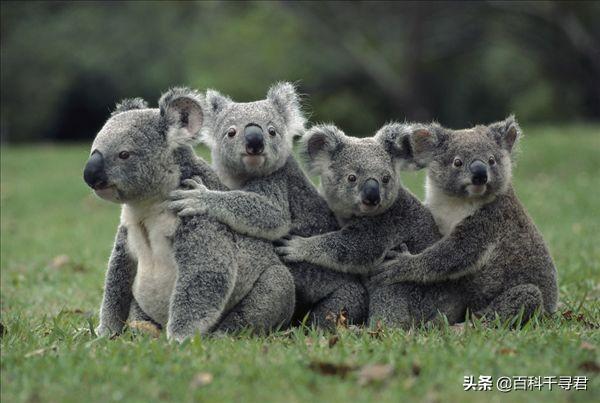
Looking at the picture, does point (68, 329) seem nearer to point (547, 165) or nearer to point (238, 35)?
point (547, 165)

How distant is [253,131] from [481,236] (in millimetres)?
1934

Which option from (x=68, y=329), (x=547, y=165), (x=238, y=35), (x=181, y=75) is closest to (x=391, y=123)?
(x=68, y=329)

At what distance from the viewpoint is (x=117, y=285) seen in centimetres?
644

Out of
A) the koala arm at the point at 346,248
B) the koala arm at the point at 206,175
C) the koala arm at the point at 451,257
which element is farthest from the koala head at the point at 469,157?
the koala arm at the point at 206,175

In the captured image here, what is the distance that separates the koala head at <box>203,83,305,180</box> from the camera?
6.61 m

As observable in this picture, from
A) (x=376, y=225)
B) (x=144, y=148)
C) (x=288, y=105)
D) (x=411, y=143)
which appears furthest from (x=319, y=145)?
(x=144, y=148)

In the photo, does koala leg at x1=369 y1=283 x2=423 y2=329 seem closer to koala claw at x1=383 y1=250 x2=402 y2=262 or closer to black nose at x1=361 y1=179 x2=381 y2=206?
koala claw at x1=383 y1=250 x2=402 y2=262

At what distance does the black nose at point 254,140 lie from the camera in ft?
21.3

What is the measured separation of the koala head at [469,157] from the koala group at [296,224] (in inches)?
0.5

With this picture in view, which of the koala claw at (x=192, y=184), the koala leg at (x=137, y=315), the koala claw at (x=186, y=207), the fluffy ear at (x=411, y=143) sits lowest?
the koala leg at (x=137, y=315)

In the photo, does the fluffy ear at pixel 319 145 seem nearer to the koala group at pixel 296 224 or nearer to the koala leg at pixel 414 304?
the koala group at pixel 296 224

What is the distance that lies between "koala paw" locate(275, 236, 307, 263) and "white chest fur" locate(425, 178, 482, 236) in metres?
1.17

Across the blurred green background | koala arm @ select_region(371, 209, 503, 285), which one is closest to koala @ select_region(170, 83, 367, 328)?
koala arm @ select_region(371, 209, 503, 285)

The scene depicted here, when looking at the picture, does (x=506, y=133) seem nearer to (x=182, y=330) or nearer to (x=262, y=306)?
(x=262, y=306)
